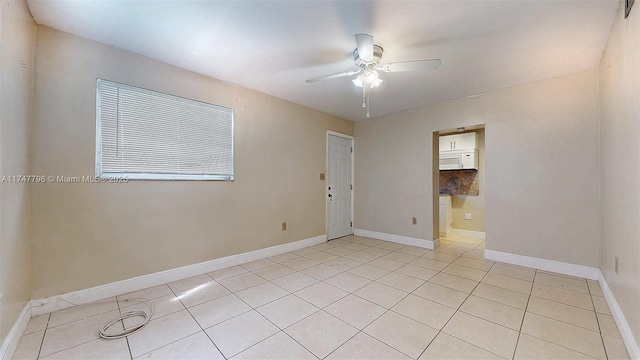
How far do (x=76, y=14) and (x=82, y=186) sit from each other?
4.73 ft

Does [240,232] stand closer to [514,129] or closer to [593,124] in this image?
[514,129]

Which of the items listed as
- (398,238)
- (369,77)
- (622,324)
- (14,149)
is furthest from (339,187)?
(14,149)

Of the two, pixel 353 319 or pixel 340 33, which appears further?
pixel 340 33

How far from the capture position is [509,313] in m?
2.04

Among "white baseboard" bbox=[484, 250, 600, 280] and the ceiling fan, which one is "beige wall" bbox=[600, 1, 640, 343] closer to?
"white baseboard" bbox=[484, 250, 600, 280]

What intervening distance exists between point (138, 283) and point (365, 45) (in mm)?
3159

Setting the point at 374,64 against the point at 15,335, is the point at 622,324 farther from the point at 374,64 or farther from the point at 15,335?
the point at 15,335

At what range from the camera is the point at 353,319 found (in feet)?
6.42

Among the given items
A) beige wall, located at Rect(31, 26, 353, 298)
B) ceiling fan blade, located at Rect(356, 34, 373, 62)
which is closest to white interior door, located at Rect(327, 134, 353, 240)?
beige wall, located at Rect(31, 26, 353, 298)

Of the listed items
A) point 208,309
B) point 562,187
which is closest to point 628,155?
point 562,187

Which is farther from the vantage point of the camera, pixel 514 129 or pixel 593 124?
pixel 514 129

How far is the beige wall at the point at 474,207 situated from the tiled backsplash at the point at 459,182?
8 cm

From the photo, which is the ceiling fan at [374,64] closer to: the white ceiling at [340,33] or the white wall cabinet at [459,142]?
the white ceiling at [340,33]

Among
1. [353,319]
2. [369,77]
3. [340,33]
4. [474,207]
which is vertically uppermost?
[340,33]
